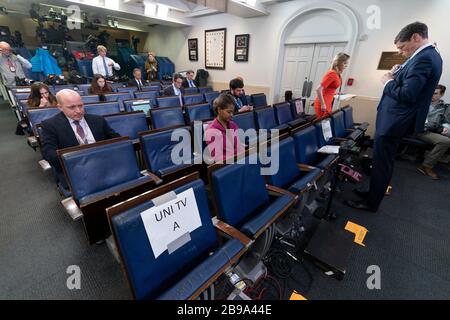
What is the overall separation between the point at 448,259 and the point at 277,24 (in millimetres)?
5621

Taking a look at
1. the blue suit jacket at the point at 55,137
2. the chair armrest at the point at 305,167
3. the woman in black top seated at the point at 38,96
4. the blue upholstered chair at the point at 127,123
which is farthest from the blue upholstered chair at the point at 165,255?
the woman in black top seated at the point at 38,96

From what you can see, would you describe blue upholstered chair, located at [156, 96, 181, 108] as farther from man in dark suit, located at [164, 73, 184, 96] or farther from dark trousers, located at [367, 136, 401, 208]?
dark trousers, located at [367, 136, 401, 208]

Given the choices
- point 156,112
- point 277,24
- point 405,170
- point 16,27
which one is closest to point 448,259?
point 405,170

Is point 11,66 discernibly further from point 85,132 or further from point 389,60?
point 389,60

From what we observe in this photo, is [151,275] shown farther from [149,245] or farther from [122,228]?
[122,228]

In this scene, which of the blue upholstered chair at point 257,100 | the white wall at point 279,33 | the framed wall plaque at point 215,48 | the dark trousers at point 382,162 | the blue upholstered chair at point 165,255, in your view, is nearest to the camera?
the blue upholstered chair at point 165,255

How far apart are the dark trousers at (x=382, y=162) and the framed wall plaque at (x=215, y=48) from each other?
5.91m

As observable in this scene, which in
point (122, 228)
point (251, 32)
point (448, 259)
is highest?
point (251, 32)

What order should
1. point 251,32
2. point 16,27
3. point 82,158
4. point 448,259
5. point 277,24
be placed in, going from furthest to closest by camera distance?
A: point 16,27
point 251,32
point 277,24
point 448,259
point 82,158

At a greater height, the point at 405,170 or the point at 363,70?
the point at 363,70

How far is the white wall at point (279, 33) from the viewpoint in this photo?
3375mm

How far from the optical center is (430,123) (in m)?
3.23

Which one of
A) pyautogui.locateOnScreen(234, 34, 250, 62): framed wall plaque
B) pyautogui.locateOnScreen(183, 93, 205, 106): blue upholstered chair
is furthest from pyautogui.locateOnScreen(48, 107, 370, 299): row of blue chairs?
pyautogui.locateOnScreen(234, 34, 250, 62): framed wall plaque

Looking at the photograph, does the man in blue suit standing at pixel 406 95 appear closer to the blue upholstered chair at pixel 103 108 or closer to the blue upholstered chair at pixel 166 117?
the blue upholstered chair at pixel 166 117
